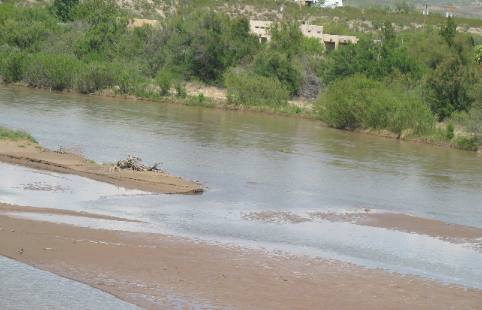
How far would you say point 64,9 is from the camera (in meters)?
101

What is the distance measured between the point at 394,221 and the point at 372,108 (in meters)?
30.0

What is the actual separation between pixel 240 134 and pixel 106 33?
3944cm

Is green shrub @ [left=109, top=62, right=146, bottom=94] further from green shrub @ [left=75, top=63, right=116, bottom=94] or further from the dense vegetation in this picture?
green shrub @ [left=75, top=63, right=116, bottom=94]

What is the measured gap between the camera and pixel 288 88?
7212cm

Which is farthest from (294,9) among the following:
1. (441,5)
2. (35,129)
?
(35,129)

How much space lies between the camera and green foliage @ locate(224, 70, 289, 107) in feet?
215

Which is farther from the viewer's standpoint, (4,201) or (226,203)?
(226,203)

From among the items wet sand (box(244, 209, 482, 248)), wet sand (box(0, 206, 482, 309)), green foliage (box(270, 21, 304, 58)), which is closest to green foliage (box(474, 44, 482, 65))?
green foliage (box(270, 21, 304, 58))

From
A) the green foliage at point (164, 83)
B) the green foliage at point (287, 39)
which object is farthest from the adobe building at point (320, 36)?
the green foliage at point (164, 83)

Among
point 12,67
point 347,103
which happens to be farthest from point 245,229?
point 12,67

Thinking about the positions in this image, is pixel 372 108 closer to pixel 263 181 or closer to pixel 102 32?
pixel 263 181

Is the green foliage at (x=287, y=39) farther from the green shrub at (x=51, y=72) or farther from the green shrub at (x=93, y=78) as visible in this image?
the green shrub at (x=51, y=72)

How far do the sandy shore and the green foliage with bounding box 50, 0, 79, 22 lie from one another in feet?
232

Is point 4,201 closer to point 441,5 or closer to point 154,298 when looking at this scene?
point 154,298
